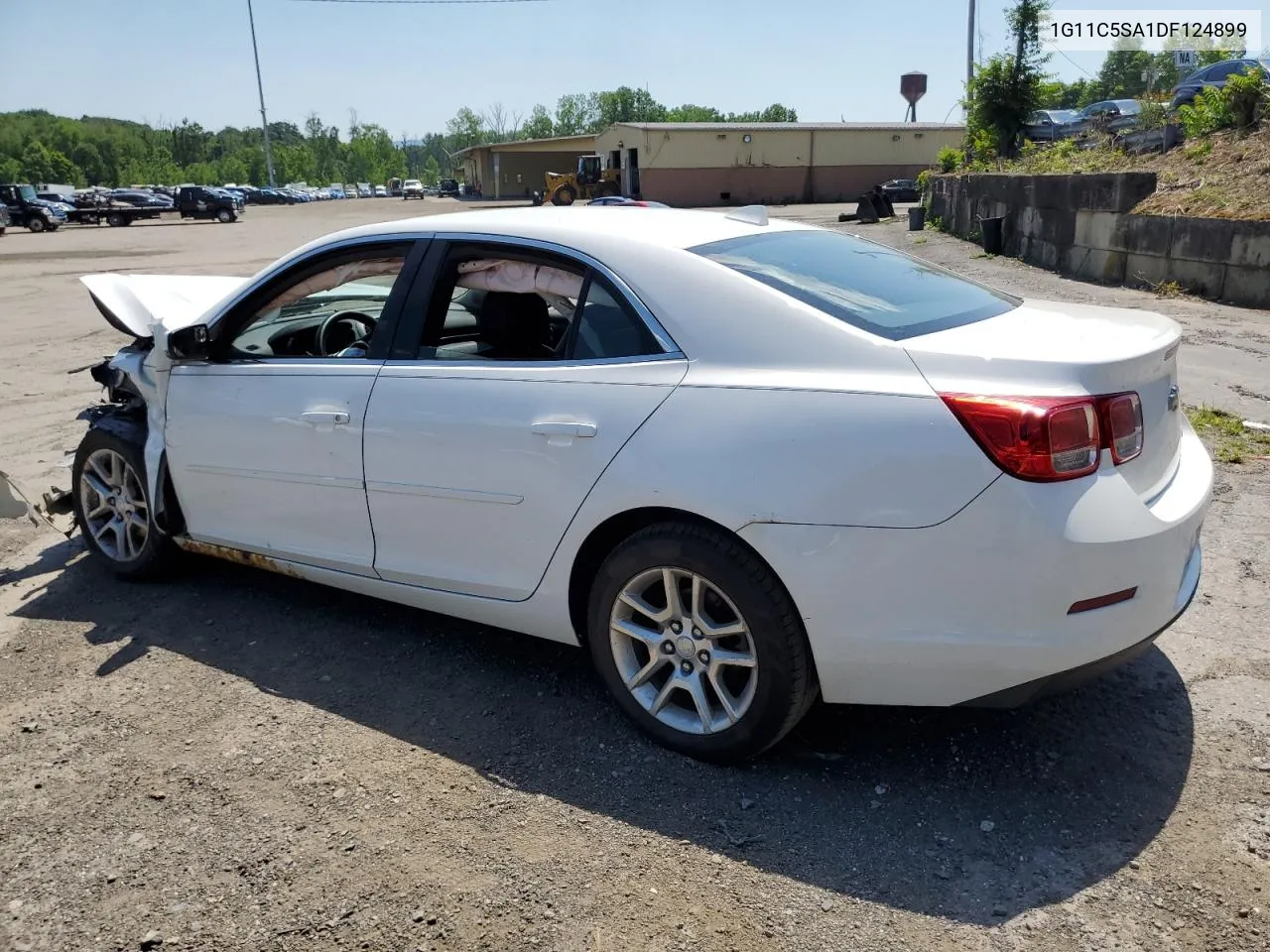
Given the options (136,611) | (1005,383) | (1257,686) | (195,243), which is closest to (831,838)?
(1005,383)

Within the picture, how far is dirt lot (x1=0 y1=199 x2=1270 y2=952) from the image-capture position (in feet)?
7.86

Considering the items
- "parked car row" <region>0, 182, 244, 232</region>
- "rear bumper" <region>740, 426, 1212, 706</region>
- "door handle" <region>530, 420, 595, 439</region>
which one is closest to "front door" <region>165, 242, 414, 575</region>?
"door handle" <region>530, 420, 595, 439</region>

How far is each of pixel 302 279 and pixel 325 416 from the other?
756 millimetres

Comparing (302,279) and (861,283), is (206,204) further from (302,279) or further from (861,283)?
(861,283)

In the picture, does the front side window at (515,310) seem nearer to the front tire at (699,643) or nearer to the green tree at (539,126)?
the front tire at (699,643)

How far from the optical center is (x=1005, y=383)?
249 centimetres

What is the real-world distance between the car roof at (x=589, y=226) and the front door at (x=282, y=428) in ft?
0.61

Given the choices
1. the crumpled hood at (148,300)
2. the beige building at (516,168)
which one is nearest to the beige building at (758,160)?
the beige building at (516,168)

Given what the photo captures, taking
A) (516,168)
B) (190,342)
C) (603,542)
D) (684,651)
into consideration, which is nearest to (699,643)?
(684,651)

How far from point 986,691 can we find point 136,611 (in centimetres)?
360

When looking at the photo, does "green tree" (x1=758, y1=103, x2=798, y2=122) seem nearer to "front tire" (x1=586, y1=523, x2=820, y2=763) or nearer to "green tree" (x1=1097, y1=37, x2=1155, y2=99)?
"green tree" (x1=1097, y1=37, x2=1155, y2=99)

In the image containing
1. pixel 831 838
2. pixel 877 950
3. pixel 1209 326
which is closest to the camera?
pixel 877 950

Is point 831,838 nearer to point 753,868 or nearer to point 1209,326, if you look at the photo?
point 753,868

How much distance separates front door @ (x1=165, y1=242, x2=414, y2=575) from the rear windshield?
1.37 meters
